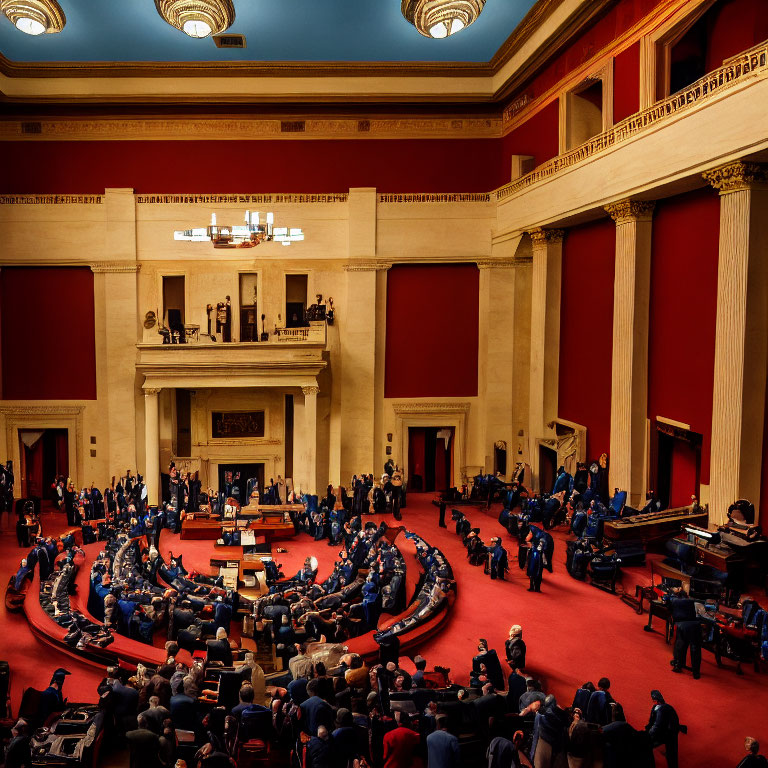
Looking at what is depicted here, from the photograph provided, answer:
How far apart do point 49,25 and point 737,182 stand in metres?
15.4

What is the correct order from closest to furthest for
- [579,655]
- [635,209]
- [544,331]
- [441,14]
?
[579,655] → [635,209] → [441,14] → [544,331]

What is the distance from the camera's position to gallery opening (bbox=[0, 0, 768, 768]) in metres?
8.58

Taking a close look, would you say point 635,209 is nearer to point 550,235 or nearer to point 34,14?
point 550,235

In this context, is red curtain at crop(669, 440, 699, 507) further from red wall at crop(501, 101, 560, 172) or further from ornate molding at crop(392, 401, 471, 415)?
red wall at crop(501, 101, 560, 172)

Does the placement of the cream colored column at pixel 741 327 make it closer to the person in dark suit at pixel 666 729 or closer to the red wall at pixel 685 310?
the red wall at pixel 685 310

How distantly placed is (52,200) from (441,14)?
481 inches

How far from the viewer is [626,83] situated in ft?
49.6

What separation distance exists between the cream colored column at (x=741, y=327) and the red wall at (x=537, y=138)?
24.9 feet

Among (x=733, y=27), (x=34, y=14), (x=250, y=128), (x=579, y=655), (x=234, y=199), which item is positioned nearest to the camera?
(x=579, y=655)

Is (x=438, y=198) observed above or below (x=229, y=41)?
below

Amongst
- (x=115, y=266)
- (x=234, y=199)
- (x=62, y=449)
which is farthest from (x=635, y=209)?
(x=62, y=449)

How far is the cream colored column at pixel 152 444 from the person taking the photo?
19.5 m

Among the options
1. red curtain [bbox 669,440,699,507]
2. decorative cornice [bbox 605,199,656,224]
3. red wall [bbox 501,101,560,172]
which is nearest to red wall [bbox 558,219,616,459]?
decorative cornice [bbox 605,199,656,224]

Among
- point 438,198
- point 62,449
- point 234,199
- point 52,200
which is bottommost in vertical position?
point 62,449
